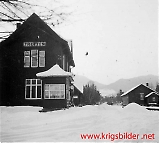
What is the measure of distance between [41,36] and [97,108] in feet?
11.4

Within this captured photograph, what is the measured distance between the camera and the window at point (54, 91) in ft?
23.8

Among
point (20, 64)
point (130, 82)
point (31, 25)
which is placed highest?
point (31, 25)

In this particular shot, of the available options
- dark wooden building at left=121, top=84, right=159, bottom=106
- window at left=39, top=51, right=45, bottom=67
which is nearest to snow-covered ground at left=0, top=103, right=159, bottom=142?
dark wooden building at left=121, top=84, right=159, bottom=106

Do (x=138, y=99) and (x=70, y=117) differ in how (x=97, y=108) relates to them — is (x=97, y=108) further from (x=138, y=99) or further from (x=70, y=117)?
(x=138, y=99)

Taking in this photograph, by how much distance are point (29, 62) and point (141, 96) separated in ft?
14.7

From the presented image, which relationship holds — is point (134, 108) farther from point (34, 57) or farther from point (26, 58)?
point (26, 58)

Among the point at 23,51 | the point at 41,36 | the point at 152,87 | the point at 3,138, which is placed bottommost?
the point at 3,138

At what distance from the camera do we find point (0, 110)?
574 cm

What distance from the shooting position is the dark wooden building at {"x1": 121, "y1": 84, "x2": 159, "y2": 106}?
5124 mm

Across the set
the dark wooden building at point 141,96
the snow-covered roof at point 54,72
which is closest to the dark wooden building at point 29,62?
the snow-covered roof at point 54,72

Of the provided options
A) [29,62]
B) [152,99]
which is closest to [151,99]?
[152,99]

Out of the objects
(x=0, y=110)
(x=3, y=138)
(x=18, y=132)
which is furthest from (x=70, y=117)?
(x=0, y=110)

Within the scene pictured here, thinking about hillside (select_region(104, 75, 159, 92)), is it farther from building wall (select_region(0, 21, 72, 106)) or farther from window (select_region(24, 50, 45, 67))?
window (select_region(24, 50, 45, 67))

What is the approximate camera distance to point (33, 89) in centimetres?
805
